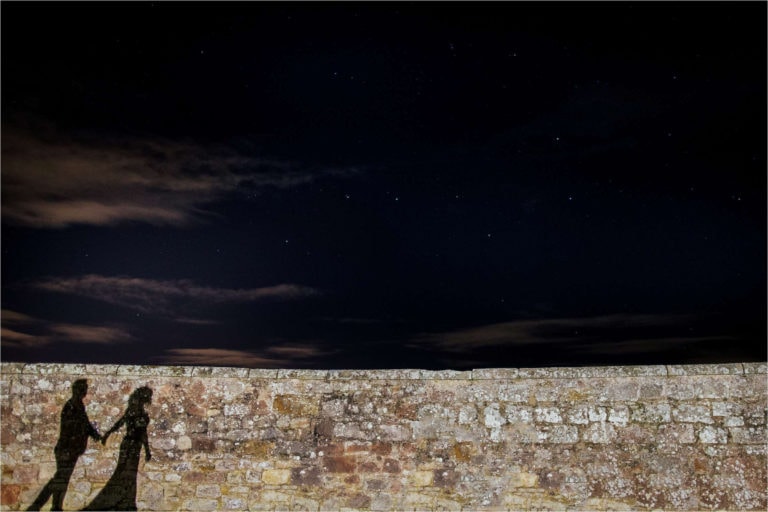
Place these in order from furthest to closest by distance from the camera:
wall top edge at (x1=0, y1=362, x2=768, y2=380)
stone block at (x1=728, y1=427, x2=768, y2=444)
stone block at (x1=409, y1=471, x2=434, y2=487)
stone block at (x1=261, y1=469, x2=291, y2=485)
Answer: stone block at (x1=261, y1=469, x2=291, y2=485)
stone block at (x1=409, y1=471, x2=434, y2=487)
wall top edge at (x1=0, y1=362, x2=768, y2=380)
stone block at (x1=728, y1=427, x2=768, y2=444)

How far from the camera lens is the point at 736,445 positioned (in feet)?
19.9

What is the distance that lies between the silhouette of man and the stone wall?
9cm

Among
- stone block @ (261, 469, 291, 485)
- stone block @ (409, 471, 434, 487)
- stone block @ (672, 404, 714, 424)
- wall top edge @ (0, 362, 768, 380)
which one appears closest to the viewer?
stone block @ (672, 404, 714, 424)

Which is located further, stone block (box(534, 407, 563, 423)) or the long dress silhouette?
the long dress silhouette

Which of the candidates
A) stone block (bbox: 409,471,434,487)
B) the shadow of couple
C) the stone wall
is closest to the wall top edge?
the stone wall

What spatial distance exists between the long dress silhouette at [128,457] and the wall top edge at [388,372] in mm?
356

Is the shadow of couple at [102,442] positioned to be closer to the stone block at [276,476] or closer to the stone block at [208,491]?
the stone block at [208,491]

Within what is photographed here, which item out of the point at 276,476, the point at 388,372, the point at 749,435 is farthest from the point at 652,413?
the point at 276,476

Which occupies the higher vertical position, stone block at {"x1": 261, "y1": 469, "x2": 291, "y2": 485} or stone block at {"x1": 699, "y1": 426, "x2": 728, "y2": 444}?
stone block at {"x1": 699, "y1": 426, "x2": 728, "y2": 444}

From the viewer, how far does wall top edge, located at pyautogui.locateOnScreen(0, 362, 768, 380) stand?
626 centimetres

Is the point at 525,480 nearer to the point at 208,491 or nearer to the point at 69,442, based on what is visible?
the point at 208,491

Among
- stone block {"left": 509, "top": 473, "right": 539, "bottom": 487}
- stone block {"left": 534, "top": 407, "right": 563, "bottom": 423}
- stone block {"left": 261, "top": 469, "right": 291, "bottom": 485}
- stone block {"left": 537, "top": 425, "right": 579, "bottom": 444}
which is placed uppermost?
→ stone block {"left": 534, "top": 407, "right": 563, "bottom": 423}

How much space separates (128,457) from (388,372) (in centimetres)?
325

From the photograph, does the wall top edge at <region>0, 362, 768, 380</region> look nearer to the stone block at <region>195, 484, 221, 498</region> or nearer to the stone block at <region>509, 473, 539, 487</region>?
the stone block at <region>509, 473, 539, 487</region>
